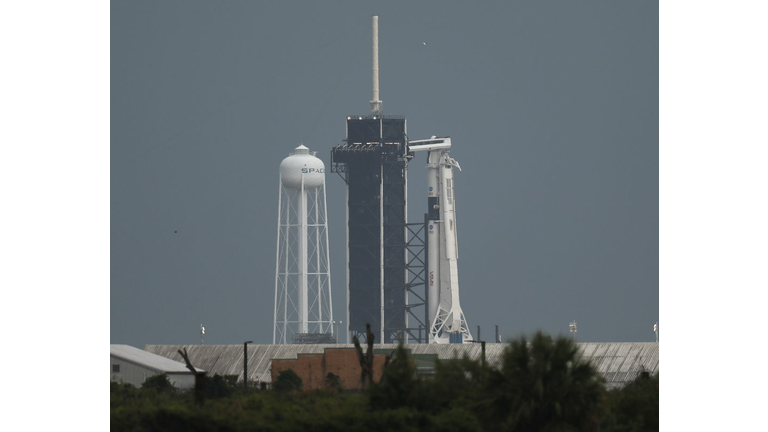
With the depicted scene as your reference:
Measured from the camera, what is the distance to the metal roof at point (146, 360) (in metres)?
62.4

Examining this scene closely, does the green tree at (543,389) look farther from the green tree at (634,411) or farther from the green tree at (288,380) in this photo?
the green tree at (288,380)

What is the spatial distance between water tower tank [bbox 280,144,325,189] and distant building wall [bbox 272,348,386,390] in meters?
38.9

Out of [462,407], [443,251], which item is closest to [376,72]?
[443,251]

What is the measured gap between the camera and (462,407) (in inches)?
1318

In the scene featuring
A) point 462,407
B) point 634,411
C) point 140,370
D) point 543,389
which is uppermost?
point 543,389

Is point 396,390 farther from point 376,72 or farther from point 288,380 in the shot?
point 376,72

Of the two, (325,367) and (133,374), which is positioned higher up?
(325,367)

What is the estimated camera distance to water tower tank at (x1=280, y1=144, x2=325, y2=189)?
10462 cm

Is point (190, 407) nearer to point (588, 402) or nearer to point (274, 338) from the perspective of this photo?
point (588, 402)

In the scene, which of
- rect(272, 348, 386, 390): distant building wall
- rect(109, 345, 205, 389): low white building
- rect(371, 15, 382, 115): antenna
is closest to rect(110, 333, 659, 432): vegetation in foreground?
rect(109, 345, 205, 389): low white building

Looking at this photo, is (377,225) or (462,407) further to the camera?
(377,225)

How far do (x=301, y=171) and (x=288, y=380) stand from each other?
4612 centimetres

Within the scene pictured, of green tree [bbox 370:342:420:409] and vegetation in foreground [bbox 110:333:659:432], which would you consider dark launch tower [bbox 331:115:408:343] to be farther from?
green tree [bbox 370:342:420:409]
